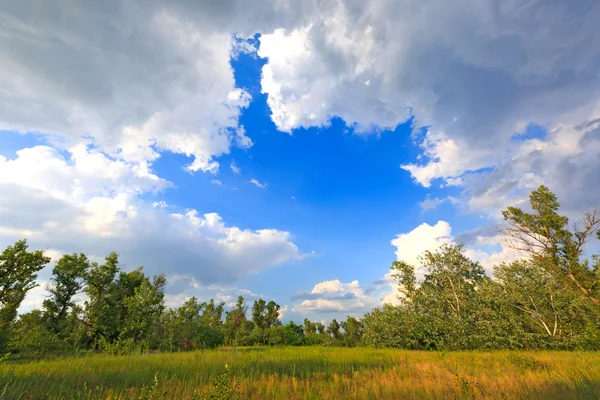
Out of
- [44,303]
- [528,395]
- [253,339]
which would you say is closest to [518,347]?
[528,395]

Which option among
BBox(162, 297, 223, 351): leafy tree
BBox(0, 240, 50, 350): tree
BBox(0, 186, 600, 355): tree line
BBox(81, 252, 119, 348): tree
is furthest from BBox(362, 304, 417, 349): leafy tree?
BBox(0, 240, 50, 350): tree

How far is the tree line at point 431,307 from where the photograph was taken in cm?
2412

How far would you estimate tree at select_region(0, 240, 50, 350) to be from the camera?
992 inches

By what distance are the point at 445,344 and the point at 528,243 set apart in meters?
12.7

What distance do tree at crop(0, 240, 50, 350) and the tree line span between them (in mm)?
74

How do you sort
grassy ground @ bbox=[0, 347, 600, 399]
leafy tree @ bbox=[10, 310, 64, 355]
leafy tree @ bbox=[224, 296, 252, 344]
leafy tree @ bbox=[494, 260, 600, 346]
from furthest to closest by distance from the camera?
1. leafy tree @ bbox=[224, 296, 252, 344]
2. leafy tree @ bbox=[494, 260, 600, 346]
3. leafy tree @ bbox=[10, 310, 64, 355]
4. grassy ground @ bbox=[0, 347, 600, 399]

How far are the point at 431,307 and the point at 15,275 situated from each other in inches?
1704

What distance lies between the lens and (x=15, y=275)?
87.9 ft

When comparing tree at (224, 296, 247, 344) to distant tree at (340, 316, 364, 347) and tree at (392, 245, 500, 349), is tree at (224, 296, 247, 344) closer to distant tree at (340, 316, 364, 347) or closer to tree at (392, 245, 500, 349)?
distant tree at (340, 316, 364, 347)

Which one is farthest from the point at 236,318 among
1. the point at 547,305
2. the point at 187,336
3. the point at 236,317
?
the point at 547,305

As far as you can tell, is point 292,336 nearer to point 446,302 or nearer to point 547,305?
point 446,302

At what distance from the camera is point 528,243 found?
25.8 meters

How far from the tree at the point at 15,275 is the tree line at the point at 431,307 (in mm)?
A: 74

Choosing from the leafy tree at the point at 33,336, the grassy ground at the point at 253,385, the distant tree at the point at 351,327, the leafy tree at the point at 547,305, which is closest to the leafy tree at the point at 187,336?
the leafy tree at the point at 33,336
